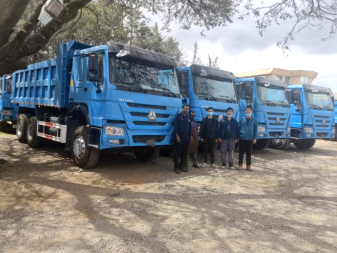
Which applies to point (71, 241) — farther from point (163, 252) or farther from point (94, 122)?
point (94, 122)

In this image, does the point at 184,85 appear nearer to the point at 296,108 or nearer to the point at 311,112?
the point at 296,108

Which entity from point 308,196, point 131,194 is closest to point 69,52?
point 131,194

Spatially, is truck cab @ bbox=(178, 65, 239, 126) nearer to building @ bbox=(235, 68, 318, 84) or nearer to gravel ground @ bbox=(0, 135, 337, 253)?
gravel ground @ bbox=(0, 135, 337, 253)

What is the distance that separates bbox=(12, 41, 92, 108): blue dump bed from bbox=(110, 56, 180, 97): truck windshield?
1855mm

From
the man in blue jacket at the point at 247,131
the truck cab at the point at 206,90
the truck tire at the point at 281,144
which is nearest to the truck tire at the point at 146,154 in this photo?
the truck cab at the point at 206,90

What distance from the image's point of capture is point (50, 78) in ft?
26.4

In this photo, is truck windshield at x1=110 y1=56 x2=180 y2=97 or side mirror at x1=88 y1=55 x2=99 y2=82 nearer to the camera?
side mirror at x1=88 y1=55 x2=99 y2=82

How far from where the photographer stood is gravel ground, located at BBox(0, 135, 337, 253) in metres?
3.39

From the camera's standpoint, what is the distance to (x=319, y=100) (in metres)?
12.3

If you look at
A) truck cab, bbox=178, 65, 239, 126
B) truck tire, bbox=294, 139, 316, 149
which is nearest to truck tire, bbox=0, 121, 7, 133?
truck cab, bbox=178, 65, 239, 126

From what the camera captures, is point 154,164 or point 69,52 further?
point 154,164

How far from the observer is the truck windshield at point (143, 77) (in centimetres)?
624

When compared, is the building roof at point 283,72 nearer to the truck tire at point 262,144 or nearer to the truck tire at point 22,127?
the truck tire at point 262,144

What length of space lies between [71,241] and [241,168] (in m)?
5.79
